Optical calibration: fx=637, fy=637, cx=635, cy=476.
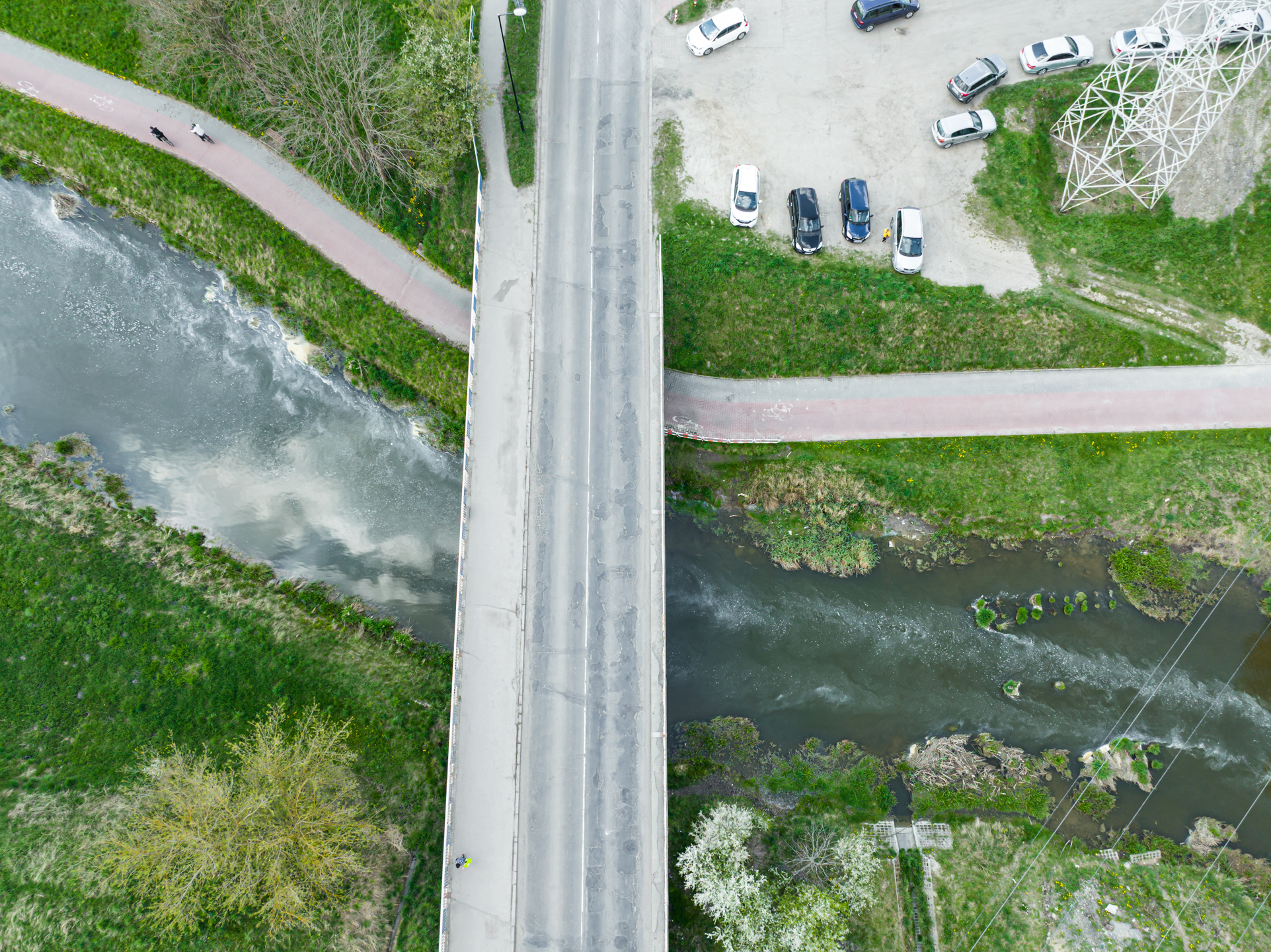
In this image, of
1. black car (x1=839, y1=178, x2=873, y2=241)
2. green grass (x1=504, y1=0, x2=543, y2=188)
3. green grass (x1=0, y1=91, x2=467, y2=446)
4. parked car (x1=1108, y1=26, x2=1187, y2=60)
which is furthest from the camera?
green grass (x1=0, y1=91, x2=467, y2=446)

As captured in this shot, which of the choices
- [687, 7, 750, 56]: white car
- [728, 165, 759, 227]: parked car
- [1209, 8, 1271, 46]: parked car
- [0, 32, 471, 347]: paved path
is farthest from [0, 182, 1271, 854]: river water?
[1209, 8, 1271, 46]: parked car

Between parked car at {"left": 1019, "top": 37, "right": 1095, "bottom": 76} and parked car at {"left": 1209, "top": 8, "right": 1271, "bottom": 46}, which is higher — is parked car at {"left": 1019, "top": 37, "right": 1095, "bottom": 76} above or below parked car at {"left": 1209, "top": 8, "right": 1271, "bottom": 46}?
above

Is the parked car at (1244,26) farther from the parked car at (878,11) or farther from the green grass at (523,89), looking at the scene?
the green grass at (523,89)

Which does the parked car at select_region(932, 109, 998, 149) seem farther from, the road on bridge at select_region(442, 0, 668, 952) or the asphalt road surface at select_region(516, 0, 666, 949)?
the road on bridge at select_region(442, 0, 668, 952)

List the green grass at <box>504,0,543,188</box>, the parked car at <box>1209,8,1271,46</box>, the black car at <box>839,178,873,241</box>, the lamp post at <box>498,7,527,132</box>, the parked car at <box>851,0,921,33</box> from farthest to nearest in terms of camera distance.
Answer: the parked car at <box>851,0,921,33</box>
the black car at <box>839,178,873,241</box>
the lamp post at <box>498,7,527,132</box>
the green grass at <box>504,0,543,188</box>
the parked car at <box>1209,8,1271,46</box>

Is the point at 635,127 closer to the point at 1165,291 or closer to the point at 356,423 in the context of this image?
the point at 356,423

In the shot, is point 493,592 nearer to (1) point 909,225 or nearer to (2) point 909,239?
(2) point 909,239

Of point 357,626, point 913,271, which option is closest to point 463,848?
point 357,626
